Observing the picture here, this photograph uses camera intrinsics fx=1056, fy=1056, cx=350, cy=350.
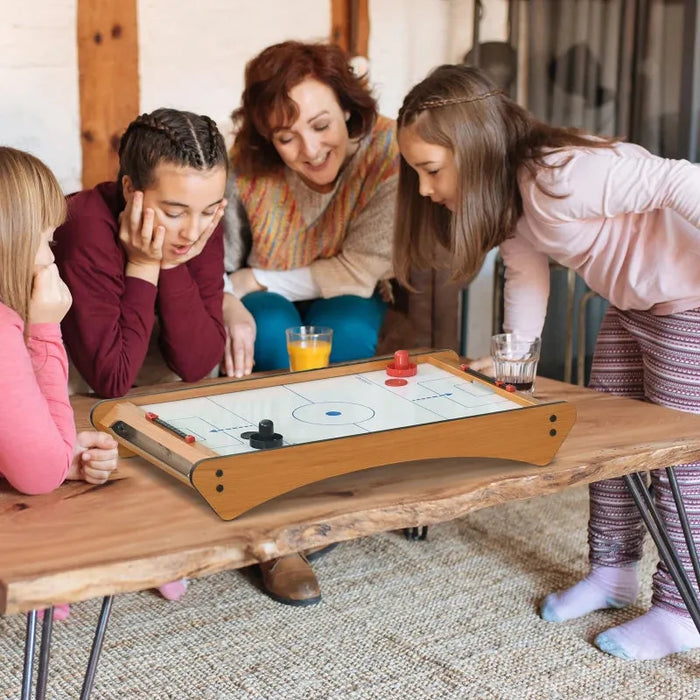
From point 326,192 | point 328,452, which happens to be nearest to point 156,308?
point 326,192

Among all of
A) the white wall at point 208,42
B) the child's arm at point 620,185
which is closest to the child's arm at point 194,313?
the child's arm at point 620,185

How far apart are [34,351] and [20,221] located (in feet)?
0.59

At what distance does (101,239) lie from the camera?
6.67 ft

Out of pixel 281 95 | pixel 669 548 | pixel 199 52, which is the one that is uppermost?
pixel 199 52

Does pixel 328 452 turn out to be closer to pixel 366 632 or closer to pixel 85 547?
pixel 85 547

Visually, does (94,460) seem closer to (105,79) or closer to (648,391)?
(648,391)

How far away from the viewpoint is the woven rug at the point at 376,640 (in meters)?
1.81

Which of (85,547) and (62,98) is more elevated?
(62,98)

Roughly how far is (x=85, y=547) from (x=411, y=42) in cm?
272

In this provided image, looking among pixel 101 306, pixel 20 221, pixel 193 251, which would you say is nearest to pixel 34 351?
pixel 20 221

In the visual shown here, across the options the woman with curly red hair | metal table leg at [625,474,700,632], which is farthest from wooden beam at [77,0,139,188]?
metal table leg at [625,474,700,632]

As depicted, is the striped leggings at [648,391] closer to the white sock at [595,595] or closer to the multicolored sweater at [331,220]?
the white sock at [595,595]

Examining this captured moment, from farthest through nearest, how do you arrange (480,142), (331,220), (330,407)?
1. (331,220)
2. (480,142)
3. (330,407)

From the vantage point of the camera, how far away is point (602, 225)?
75.6 inches
